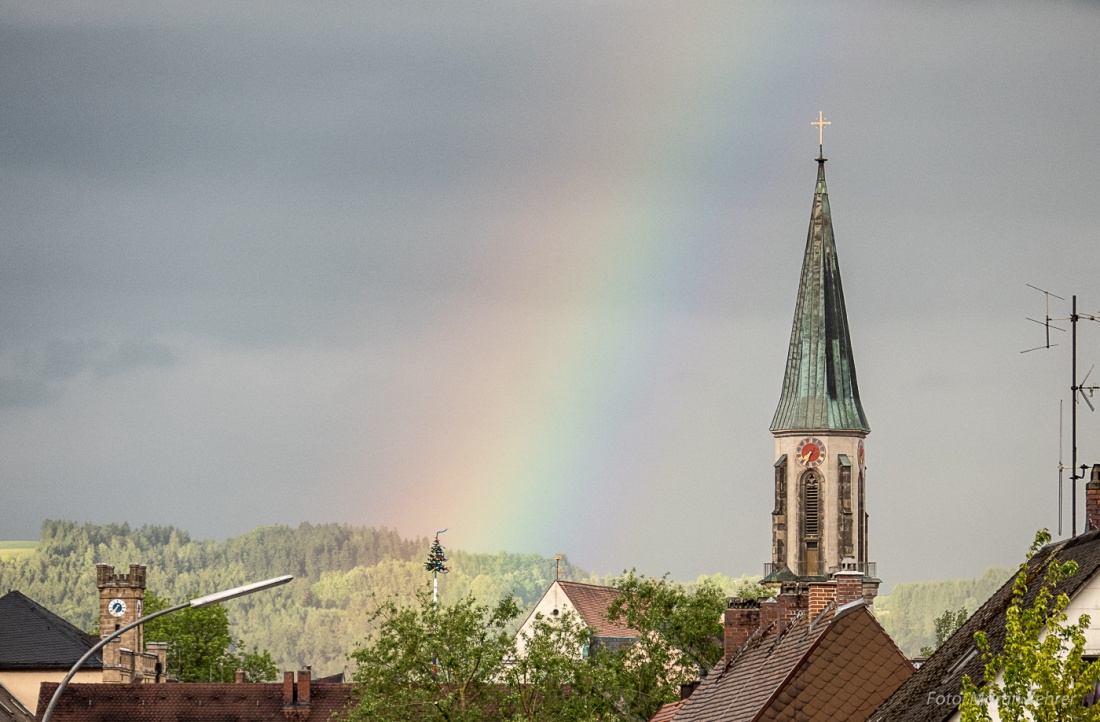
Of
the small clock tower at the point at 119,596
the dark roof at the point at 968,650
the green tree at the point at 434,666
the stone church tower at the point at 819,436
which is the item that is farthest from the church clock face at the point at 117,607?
the dark roof at the point at 968,650

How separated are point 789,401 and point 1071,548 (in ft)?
465

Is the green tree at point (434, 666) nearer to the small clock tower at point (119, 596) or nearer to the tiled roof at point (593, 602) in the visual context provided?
the small clock tower at point (119, 596)

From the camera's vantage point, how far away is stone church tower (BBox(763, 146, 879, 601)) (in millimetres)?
172750

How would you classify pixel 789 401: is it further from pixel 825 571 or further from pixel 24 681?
pixel 24 681

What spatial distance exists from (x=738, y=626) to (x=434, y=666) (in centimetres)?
1779

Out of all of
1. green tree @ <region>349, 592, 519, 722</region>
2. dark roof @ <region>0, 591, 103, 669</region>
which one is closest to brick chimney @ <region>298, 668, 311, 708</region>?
dark roof @ <region>0, 591, 103, 669</region>

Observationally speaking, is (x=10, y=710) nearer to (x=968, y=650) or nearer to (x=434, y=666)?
(x=434, y=666)

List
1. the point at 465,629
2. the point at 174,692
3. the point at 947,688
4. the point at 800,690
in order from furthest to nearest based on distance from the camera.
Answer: the point at 174,692 < the point at 465,629 < the point at 800,690 < the point at 947,688

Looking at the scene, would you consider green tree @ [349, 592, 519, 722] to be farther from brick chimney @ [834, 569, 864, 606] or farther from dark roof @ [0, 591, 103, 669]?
dark roof @ [0, 591, 103, 669]

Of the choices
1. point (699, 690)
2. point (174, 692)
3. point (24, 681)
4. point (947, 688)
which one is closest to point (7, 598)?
point (24, 681)

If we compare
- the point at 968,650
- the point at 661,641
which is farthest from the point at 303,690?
the point at 968,650

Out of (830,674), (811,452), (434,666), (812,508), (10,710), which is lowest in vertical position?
(10,710)

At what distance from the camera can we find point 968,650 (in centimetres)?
4025

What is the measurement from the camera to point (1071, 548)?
3928 centimetres
